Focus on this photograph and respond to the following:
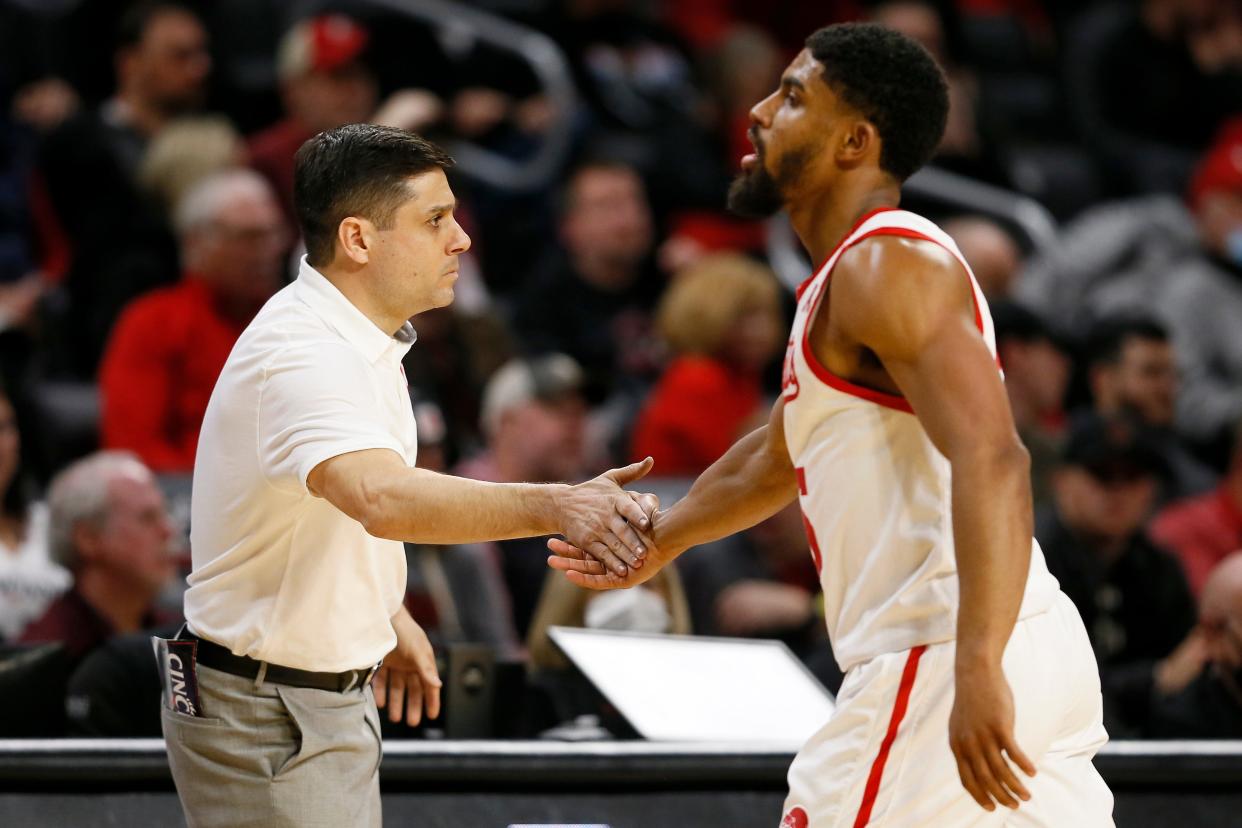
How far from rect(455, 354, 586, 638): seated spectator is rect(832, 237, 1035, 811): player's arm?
11.6 feet

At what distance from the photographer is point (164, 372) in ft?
21.3

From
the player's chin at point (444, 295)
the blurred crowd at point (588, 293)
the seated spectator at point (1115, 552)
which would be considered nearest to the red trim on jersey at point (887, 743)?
the player's chin at point (444, 295)

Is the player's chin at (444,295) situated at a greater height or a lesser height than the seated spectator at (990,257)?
greater

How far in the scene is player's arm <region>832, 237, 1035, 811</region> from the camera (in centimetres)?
270

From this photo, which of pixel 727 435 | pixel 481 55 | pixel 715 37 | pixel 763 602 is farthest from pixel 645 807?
pixel 715 37

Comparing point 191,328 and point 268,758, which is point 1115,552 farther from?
point 268,758

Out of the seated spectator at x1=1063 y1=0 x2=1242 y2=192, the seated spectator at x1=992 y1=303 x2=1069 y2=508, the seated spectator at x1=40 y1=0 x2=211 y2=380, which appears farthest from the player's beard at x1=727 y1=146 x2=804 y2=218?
the seated spectator at x1=1063 y1=0 x2=1242 y2=192

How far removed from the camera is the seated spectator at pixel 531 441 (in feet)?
20.6

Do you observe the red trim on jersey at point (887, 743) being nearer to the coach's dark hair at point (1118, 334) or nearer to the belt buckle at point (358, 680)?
the belt buckle at point (358, 680)

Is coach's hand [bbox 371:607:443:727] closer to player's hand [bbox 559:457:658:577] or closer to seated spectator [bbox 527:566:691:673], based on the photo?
player's hand [bbox 559:457:658:577]

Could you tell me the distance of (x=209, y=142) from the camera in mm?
7473

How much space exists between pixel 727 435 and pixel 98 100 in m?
3.32

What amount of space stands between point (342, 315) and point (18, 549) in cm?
311

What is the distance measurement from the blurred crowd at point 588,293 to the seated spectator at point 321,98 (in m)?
0.02
